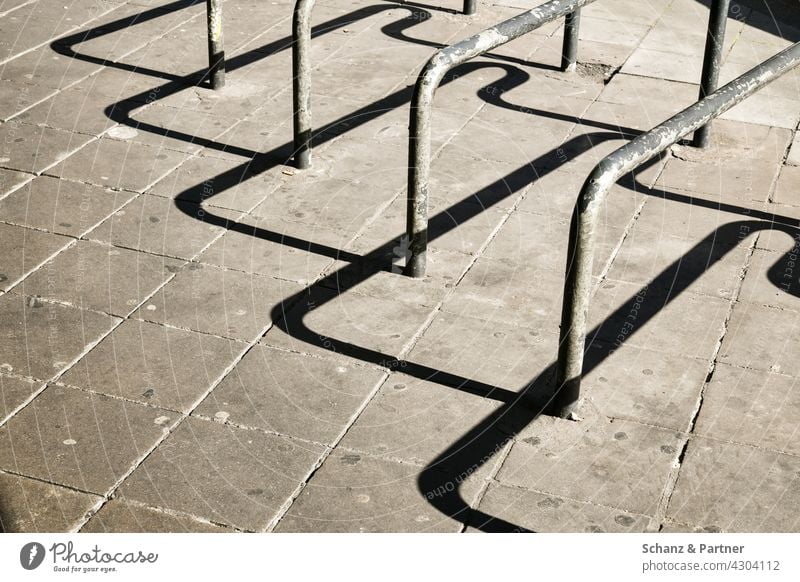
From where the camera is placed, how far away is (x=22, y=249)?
15.5 ft

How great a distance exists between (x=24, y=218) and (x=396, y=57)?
2.72 meters

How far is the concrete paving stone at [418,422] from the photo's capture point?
365 cm

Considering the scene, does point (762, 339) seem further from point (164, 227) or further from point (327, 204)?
point (164, 227)

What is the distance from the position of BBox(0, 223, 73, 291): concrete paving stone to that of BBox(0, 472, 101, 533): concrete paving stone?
1.24 metres

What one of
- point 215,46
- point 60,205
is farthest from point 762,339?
point 215,46

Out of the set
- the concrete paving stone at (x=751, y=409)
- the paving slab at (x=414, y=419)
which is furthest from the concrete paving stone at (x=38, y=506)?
the concrete paving stone at (x=751, y=409)

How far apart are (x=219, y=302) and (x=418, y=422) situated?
1086 mm

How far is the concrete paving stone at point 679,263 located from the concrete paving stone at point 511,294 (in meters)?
0.16

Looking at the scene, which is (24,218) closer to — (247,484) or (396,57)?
(247,484)

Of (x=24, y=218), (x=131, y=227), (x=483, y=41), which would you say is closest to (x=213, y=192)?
(x=131, y=227)

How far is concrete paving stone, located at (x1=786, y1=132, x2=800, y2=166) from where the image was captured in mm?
5668

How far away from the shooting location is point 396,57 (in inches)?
268

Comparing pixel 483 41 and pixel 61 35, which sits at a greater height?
pixel 483 41

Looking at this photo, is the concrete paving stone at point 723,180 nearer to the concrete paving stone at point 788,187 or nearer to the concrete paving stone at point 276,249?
the concrete paving stone at point 788,187
